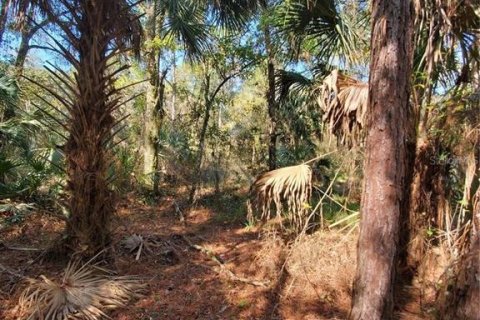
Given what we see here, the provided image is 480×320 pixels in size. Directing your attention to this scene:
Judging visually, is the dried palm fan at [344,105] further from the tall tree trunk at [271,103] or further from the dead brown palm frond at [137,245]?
Result: the tall tree trunk at [271,103]

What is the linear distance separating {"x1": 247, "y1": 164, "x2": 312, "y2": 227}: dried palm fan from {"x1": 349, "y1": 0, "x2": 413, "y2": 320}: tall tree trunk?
126 centimetres

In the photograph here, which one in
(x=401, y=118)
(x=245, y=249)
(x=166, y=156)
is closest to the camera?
(x=401, y=118)

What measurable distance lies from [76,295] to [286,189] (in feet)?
8.73

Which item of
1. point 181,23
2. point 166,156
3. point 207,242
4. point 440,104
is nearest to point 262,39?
point 181,23

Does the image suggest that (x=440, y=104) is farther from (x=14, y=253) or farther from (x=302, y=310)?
(x=14, y=253)

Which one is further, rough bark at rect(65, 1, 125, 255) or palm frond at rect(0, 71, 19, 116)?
palm frond at rect(0, 71, 19, 116)

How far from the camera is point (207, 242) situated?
6.87 meters

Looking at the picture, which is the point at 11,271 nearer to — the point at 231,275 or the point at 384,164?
the point at 231,275

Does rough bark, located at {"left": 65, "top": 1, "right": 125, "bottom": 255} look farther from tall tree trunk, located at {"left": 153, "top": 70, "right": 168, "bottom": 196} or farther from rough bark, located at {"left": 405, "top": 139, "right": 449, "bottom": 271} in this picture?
tall tree trunk, located at {"left": 153, "top": 70, "right": 168, "bottom": 196}

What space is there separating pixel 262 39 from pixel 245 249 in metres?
5.55

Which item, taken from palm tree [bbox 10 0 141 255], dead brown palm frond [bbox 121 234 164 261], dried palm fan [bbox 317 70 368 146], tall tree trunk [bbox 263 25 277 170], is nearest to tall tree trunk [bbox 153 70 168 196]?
tall tree trunk [bbox 263 25 277 170]

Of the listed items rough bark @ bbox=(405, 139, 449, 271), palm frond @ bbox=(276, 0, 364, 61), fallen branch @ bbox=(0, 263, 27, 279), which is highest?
palm frond @ bbox=(276, 0, 364, 61)

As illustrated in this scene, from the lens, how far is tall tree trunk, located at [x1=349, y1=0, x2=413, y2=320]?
3.70m

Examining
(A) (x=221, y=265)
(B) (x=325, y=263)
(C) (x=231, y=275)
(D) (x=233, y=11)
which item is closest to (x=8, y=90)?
(D) (x=233, y=11)
